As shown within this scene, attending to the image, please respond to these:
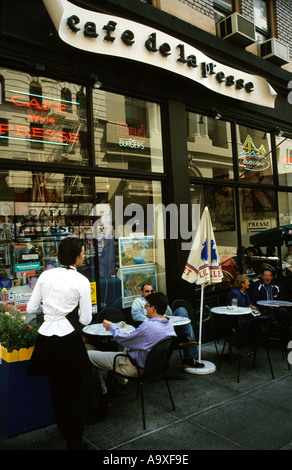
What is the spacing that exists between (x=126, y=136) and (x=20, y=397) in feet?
16.0

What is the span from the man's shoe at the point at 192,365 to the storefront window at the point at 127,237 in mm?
1640

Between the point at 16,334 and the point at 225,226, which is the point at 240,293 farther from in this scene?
the point at 16,334

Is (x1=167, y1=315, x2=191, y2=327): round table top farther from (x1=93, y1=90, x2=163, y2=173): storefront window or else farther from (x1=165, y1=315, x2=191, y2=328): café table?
(x1=93, y1=90, x2=163, y2=173): storefront window

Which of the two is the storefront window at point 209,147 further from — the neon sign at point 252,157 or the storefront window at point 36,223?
the storefront window at point 36,223

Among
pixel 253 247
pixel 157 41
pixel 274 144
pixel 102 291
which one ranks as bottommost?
pixel 102 291

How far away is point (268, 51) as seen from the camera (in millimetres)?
9422

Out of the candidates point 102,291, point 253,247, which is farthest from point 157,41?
point 253,247

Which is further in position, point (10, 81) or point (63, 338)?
point (10, 81)

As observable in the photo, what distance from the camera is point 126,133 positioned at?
22.7 ft

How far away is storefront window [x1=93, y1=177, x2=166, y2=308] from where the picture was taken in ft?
21.3

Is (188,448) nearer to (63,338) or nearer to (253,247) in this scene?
(63,338)

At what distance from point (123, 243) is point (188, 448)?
4.03 metres

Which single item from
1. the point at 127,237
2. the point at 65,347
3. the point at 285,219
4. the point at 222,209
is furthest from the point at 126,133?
the point at 285,219

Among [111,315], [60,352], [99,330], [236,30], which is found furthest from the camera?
[236,30]
